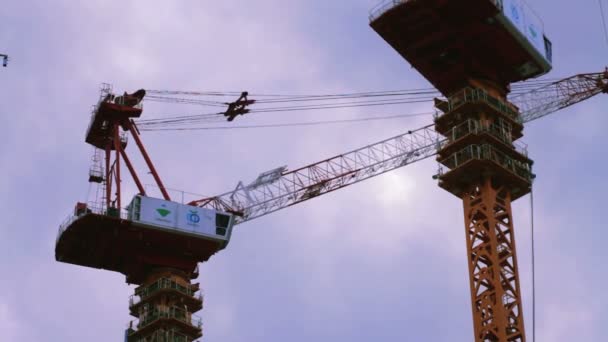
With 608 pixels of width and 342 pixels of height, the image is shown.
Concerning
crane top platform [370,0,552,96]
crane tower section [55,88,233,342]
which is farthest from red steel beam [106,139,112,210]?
crane top platform [370,0,552,96]

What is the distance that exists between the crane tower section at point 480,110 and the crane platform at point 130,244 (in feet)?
105

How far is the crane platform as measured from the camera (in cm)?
12594

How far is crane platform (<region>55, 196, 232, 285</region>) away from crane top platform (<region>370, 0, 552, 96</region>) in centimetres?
3354

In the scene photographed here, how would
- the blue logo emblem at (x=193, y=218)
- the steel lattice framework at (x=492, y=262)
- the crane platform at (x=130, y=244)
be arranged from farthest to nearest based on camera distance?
1. the blue logo emblem at (x=193, y=218)
2. the crane platform at (x=130, y=244)
3. the steel lattice framework at (x=492, y=262)

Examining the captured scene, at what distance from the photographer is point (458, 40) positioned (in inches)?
4087

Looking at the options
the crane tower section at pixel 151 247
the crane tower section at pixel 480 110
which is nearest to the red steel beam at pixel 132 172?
the crane tower section at pixel 151 247

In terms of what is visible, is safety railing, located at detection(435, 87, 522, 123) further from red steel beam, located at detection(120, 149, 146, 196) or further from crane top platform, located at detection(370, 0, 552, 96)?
red steel beam, located at detection(120, 149, 146, 196)

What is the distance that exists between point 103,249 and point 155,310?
761 cm

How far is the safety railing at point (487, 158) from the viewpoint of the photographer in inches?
3917

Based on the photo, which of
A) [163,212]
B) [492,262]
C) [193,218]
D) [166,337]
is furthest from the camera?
[193,218]

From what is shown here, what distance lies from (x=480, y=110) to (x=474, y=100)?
892mm

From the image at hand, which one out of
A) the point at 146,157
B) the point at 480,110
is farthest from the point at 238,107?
the point at 480,110

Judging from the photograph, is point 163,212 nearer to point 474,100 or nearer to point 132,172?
point 132,172

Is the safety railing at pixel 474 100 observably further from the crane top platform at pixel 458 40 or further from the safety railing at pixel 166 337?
the safety railing at pixel 166 337
